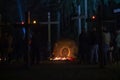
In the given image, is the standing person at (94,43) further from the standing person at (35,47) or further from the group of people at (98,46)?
the standing person at (35,47)

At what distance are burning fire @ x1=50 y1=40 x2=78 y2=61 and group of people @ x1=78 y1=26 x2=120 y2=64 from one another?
4.46 m

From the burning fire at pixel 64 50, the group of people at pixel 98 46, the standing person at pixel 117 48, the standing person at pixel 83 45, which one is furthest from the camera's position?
the burning fire at pixel 64 50

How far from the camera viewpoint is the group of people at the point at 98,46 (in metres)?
21.9

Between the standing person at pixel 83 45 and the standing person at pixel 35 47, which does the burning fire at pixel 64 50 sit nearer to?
the standing person at pixel 83 45

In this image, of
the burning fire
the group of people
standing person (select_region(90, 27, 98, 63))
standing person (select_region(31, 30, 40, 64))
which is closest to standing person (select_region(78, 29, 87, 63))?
the group of people

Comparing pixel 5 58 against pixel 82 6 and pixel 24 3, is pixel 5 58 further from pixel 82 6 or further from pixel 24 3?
pixel 24 3

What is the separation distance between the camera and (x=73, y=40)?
3231 cm

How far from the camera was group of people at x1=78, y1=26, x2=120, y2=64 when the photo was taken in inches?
861

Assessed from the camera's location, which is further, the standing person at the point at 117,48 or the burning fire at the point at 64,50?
the burning fire at the point at 64,50

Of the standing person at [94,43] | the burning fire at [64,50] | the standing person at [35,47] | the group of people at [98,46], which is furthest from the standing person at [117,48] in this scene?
the burning fire at [64,50]

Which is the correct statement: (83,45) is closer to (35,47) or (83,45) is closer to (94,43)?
(94,43)

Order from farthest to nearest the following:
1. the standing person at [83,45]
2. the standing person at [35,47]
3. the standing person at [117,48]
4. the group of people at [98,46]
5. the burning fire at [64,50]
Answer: the burning fire at [64,50] → the standing person at [83,45] → the standing person at [35,47] → the standing person at [117,48] → the group of people at [98,46]

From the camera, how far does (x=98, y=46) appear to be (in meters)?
22.2

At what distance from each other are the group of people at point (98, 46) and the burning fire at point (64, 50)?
14.6ft
